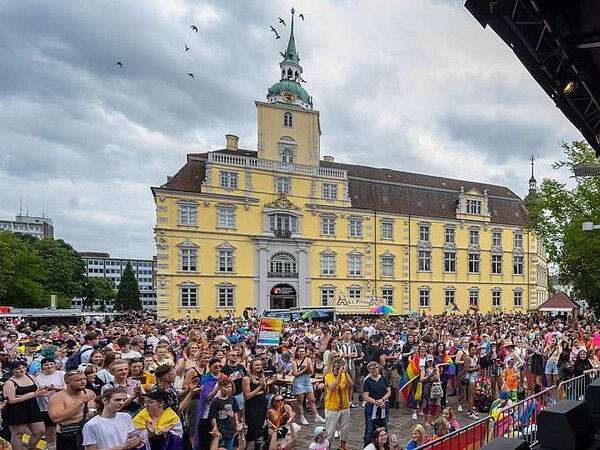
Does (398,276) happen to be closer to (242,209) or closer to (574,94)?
(242,209)

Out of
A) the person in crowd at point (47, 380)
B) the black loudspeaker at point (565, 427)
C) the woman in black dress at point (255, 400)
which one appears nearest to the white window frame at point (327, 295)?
the woman in black dress at point (255, 400)

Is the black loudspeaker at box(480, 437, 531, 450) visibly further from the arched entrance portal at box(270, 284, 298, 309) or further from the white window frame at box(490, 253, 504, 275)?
the white window frame at box(490, 253, 504, 275)

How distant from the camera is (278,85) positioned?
4150 centimetres

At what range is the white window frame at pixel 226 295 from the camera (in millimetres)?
35594

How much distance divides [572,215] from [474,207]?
20614 mm

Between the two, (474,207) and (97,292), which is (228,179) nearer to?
(474,207)

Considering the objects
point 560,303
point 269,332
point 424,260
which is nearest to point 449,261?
point 424,260

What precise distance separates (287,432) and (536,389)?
7.95m

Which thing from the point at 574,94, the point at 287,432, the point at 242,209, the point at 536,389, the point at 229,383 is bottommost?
the point at 536,389

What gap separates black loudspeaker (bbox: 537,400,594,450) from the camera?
396cm

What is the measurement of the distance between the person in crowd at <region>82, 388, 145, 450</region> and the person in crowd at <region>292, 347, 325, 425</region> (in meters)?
5.20

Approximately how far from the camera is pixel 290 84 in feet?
136

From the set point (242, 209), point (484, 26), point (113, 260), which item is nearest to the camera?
point (484, 26)

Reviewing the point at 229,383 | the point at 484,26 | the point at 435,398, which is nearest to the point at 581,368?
the point at 435,398
